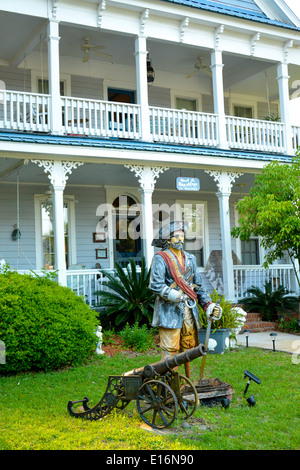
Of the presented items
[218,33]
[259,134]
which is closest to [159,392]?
[259,134]

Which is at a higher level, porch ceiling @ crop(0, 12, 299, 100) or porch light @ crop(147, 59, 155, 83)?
porch ceiling @ crop(0, 12, 299, 100)

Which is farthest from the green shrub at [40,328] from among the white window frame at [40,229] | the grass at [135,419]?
the white window frame at [40,229]

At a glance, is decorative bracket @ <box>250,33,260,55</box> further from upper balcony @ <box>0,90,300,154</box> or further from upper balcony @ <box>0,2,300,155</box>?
upper balcony @ <box>0,90,300,154</box>

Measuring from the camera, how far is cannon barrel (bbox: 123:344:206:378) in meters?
5.03

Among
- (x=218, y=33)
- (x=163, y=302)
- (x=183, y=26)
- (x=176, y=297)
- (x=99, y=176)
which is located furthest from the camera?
(x=99, y=176)

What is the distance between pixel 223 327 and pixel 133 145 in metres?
4.41

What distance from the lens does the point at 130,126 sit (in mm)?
12852

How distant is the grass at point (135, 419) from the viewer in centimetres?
475

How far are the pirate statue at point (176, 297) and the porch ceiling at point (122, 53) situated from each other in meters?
7.19

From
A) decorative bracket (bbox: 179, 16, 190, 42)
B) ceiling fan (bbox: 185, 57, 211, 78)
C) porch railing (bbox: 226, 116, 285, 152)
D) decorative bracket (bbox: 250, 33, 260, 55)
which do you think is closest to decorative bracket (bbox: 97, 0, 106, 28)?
decorative bracket (bbox: 179, 16, 190, 42)

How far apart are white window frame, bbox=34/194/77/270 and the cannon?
8.18 meters

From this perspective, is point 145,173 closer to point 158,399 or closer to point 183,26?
point 183,26

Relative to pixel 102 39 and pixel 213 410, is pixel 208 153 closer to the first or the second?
pixel 102 39

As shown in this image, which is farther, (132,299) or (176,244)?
(132,299)
